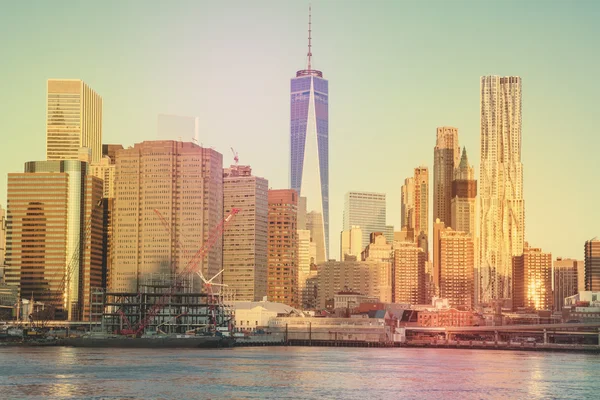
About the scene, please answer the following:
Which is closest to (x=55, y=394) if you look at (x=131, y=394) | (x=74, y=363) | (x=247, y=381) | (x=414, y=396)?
(x=131, y=394)

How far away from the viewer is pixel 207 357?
179 m

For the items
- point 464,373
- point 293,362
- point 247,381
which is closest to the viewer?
point 247,381

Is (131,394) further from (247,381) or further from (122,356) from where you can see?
(122,356)

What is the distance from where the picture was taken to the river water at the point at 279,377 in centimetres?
11719

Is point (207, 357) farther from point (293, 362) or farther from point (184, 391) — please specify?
point (184, 391)

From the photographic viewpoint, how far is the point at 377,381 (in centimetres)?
13538

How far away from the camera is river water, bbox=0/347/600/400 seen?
117188mm

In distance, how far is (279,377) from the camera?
13775 centimetres

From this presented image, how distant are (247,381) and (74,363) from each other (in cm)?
3906

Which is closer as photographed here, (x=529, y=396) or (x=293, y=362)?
(x=529, y=396)

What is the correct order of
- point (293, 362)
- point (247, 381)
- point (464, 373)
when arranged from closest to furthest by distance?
point (247, 381) < point (464, 373) < point (293, 362)

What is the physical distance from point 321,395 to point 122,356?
67.9 m

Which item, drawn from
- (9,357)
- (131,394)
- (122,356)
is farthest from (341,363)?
(131,394)

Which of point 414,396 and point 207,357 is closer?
point 414,396
